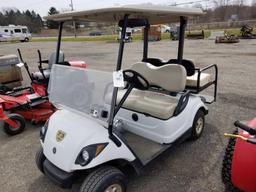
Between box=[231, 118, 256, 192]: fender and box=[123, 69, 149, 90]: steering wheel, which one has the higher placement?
box=[123, 69, 149, 90]: steering wheel

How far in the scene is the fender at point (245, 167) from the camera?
1668mm

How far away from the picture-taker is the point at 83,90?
2.24 meters

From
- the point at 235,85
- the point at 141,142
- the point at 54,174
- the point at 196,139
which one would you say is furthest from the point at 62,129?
the point at 235,85

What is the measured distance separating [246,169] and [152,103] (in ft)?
4.67

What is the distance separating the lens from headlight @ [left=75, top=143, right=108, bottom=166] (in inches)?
74.4

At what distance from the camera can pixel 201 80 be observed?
3314 millimetres

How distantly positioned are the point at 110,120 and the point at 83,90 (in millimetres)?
445

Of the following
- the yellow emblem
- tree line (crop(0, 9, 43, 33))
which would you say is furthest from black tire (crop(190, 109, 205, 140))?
tree line (crop(0, 9, 43, 33))

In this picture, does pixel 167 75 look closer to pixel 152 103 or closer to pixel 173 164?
pixel 152 103

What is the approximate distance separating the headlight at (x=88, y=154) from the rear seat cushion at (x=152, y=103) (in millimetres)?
952

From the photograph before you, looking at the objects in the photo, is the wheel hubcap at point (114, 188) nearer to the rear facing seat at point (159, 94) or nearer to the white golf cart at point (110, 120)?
the white golf cart at point (110, 120)

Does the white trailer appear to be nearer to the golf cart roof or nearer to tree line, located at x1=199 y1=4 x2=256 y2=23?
the golf cart roof

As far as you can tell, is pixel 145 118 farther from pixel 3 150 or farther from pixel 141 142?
pixel 3 150

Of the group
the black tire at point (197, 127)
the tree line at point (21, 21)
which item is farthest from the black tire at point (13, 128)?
the tree line at point (21, 21)
